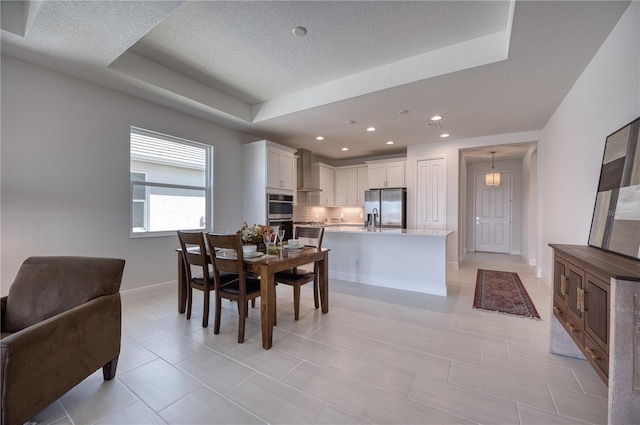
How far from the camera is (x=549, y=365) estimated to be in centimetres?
198

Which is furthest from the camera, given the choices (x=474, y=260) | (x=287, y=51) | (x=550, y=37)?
(x=474, y=260)

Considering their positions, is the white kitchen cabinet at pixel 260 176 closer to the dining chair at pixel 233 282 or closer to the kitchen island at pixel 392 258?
the kitchen island at pixel 392 258

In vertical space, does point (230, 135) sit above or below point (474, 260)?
above

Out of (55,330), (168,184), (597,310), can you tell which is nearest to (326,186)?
(168,184)

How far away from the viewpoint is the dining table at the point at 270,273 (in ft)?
7.23

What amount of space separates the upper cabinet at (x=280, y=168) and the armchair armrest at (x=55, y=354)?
3483 mm

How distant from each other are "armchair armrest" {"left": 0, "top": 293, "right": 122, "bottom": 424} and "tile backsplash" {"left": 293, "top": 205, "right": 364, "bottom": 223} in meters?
5.20

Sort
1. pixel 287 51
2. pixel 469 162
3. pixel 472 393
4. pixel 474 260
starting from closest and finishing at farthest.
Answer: pixel 472 393 < pixel 287 51 < pixel 474 260 < pixel 469 162

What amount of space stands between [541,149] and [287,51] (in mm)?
4588

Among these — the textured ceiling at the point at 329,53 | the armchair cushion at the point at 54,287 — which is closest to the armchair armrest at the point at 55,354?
the armchair cushion at the point at 54,287

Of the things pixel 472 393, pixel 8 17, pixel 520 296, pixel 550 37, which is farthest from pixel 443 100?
pixel 8 17

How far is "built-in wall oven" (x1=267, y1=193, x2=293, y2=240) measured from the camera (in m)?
5.04

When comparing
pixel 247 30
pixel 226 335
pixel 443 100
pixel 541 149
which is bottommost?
pixel 226 335

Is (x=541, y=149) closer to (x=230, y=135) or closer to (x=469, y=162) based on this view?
(x=469, y=162)
